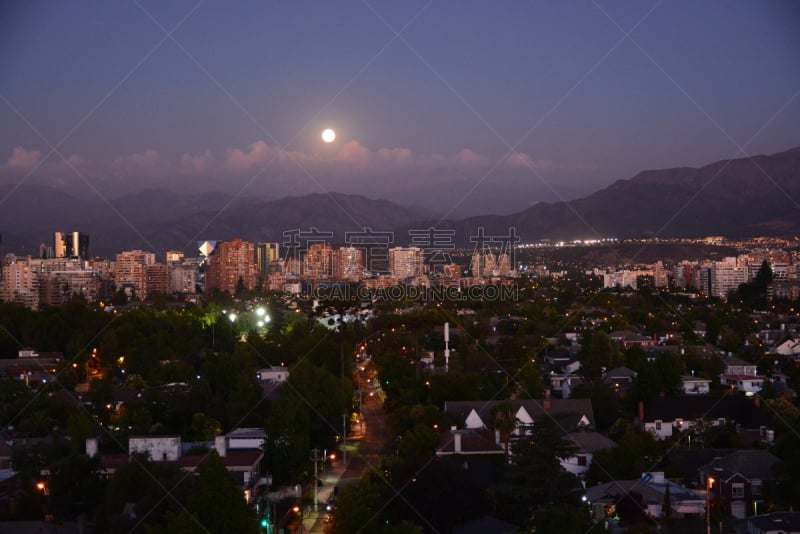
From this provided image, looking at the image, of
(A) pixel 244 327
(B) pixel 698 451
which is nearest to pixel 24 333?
(A) pixel 244 327

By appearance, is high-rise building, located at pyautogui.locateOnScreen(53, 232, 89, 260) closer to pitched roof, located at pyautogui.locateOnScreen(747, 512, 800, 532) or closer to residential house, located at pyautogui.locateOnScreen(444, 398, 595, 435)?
residential house, located at pyautogui.locateOnScreen(444, 398, 595, 435)

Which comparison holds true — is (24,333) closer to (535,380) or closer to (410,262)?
(535,380)

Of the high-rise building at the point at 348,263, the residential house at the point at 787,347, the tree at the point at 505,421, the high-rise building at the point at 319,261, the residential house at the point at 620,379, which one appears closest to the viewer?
the tree at the point at 505,421

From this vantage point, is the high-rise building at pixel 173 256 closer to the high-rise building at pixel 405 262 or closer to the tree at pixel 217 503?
the high-rise building at pixel 405 262

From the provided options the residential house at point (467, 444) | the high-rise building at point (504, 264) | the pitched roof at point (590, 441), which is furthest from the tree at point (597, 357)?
the high-rise building at point (504, 264)

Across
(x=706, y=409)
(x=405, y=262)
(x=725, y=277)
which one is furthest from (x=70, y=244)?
(x=706, y=409)

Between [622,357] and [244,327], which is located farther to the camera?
[244,327]

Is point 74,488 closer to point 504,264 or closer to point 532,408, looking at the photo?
point 532,408
